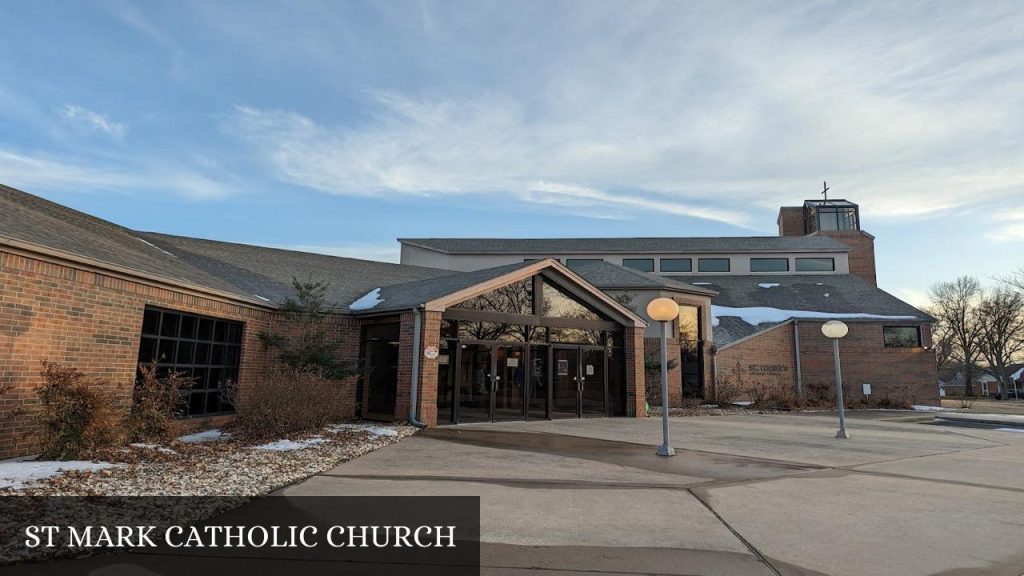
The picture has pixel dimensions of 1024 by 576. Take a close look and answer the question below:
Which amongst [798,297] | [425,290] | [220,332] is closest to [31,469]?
[220,332]

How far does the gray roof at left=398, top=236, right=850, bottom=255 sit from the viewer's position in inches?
1390

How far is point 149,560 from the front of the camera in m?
4.11

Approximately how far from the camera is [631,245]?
36531mm

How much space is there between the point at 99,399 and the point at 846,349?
28.7 meters

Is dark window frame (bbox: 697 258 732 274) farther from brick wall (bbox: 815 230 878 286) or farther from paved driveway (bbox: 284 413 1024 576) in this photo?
paved driveway (bbox: 284 413 1024 576)

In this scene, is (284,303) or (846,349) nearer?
(284,303)

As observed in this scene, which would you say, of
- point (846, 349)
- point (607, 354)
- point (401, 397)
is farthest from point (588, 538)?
point (846, 349)

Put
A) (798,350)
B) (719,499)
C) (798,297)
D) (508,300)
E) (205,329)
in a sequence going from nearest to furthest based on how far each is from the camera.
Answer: (719,499) → (205,329) → (508,300) → (798,350) → (798,297)

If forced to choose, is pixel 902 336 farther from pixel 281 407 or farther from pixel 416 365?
pixel 281 407

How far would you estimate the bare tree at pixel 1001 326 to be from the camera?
1834 inches

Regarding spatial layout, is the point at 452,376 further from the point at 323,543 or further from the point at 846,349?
the point at 846,349

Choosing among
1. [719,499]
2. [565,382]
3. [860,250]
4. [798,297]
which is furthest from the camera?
[860,250]

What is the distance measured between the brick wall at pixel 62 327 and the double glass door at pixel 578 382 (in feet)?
29.1

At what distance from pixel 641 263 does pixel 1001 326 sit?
34.9 meters
